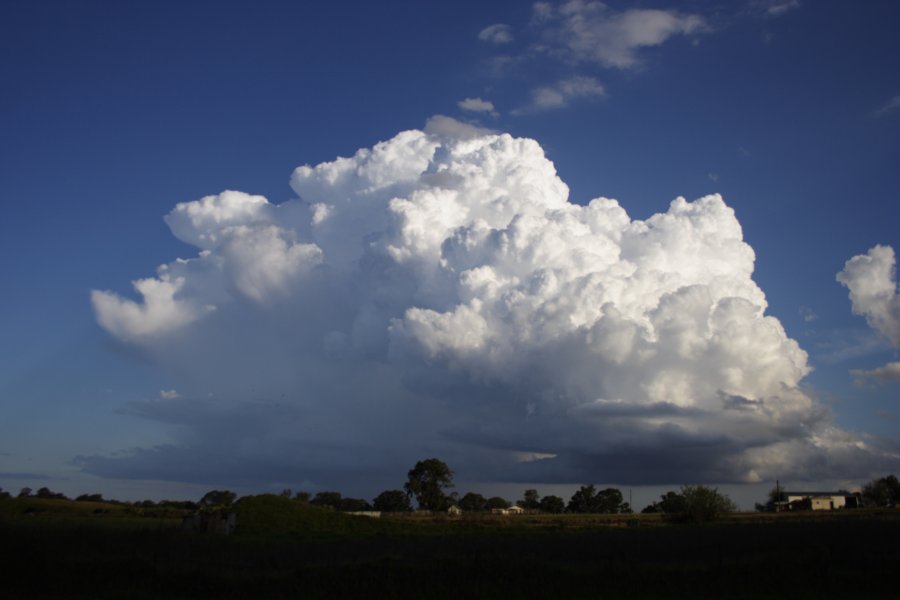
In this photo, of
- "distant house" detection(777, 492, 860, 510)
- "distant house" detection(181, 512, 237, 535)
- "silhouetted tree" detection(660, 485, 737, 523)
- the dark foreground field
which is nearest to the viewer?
the dark foreground field

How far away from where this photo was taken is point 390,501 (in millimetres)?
161000

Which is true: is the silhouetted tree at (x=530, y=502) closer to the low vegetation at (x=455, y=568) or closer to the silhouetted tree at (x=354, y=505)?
the silhouetted tree at (x=354, y=505)

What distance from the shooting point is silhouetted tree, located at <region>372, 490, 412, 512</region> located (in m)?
156

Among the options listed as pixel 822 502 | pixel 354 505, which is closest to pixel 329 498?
pixel 354 505

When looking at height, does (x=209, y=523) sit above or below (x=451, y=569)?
above

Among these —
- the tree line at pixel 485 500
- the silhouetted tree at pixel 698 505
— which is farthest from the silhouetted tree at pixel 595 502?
the silhouetted tree at pixel 698 505

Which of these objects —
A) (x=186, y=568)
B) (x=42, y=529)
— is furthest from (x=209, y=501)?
(x=186, y=568)

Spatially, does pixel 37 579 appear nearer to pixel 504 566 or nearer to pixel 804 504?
pixel 504 566

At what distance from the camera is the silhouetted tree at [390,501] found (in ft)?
512

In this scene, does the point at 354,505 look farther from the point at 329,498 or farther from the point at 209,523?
the point at 209,523

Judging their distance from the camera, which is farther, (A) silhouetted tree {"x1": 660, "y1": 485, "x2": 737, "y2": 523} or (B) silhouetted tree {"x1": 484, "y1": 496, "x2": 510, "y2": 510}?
(B) silhouetted tree {"x1": 484, "y1": 496, "x2": 510, "y2": 510}

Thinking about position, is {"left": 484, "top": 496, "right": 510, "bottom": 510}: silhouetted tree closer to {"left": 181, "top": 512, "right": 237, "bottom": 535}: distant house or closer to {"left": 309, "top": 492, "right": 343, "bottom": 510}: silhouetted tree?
{"left": 309, "top": 492, "right": 343, "bottom": 510}: silhouetted tree

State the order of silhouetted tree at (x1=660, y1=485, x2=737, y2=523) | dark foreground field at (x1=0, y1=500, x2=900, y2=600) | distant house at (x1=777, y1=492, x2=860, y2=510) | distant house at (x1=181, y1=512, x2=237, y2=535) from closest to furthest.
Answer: dark foreground field at (x1=0, y1=500, x2=900, y2=600)
distant house at (x1=181, y1=512, x2=237, y2=535)
silhouetted tree at (x1=660, y1=485, x2=737, y2=523)
distant house at (x1=777, y1=492, x2=860, y2=510)

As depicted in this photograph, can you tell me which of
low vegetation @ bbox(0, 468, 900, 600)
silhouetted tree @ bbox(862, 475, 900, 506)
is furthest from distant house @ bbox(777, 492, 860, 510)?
low vegetation @ bbox(0, 468, 900, 600)
